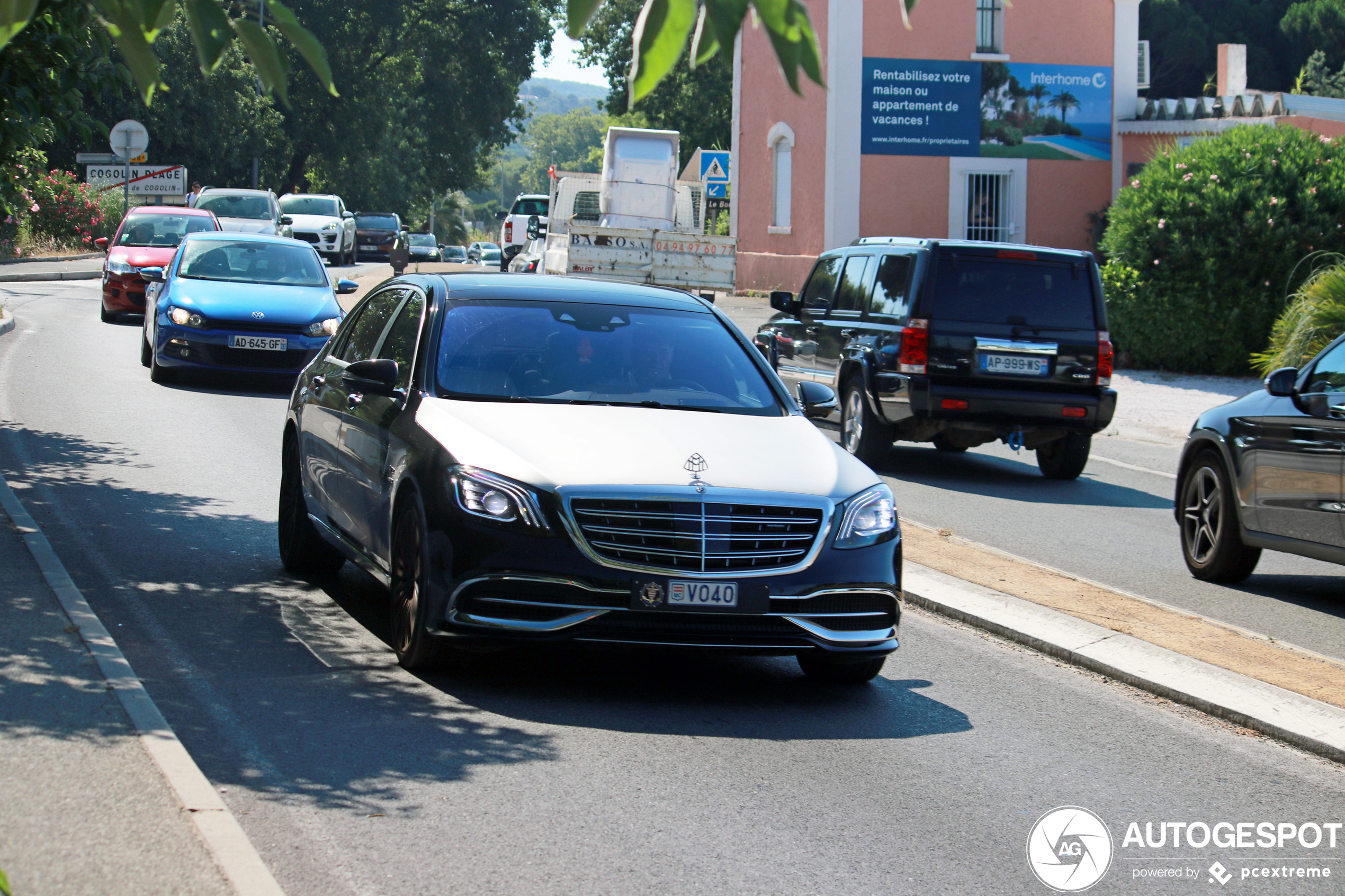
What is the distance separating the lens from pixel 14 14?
86.7 inches

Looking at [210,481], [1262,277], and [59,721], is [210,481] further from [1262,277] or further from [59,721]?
[1262,277]

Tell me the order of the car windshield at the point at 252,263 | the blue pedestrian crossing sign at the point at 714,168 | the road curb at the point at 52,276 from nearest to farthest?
the car windshield at the point at 252,263, the blue pedestrian crossing sign at the point at 714,168, the road curb at the point at 52,276

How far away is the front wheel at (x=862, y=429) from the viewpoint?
13.6 meters

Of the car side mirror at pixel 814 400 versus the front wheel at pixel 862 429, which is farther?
the front wheel at pixel 862 429

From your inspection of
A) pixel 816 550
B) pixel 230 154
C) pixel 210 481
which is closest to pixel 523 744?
A: pixel 816 550

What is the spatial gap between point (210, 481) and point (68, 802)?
22.2ft

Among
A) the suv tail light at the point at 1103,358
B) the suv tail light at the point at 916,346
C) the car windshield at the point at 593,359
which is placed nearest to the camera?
the car windshield at the point at 593,359

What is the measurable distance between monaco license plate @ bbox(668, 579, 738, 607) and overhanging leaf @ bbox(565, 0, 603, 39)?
3635 millimetres

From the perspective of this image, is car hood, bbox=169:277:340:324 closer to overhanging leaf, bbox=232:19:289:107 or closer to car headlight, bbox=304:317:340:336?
car headlight, bbox=304:317:340:336

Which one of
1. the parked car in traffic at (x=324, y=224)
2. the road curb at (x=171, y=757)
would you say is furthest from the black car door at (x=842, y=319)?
the parked car in traffic at (x=324, y=224)

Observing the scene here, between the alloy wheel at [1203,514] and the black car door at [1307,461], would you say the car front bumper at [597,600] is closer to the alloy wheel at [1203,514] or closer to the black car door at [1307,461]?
the black car door at [1307,461]

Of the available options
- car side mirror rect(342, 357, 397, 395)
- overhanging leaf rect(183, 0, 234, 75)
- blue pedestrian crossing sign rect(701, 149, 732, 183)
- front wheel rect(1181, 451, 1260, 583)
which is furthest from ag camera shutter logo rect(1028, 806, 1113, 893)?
blue pedestrian crossing sign rect(701, 149, 732, 183)

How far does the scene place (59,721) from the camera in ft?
17.2

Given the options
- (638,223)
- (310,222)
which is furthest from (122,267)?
→ (310,222)
